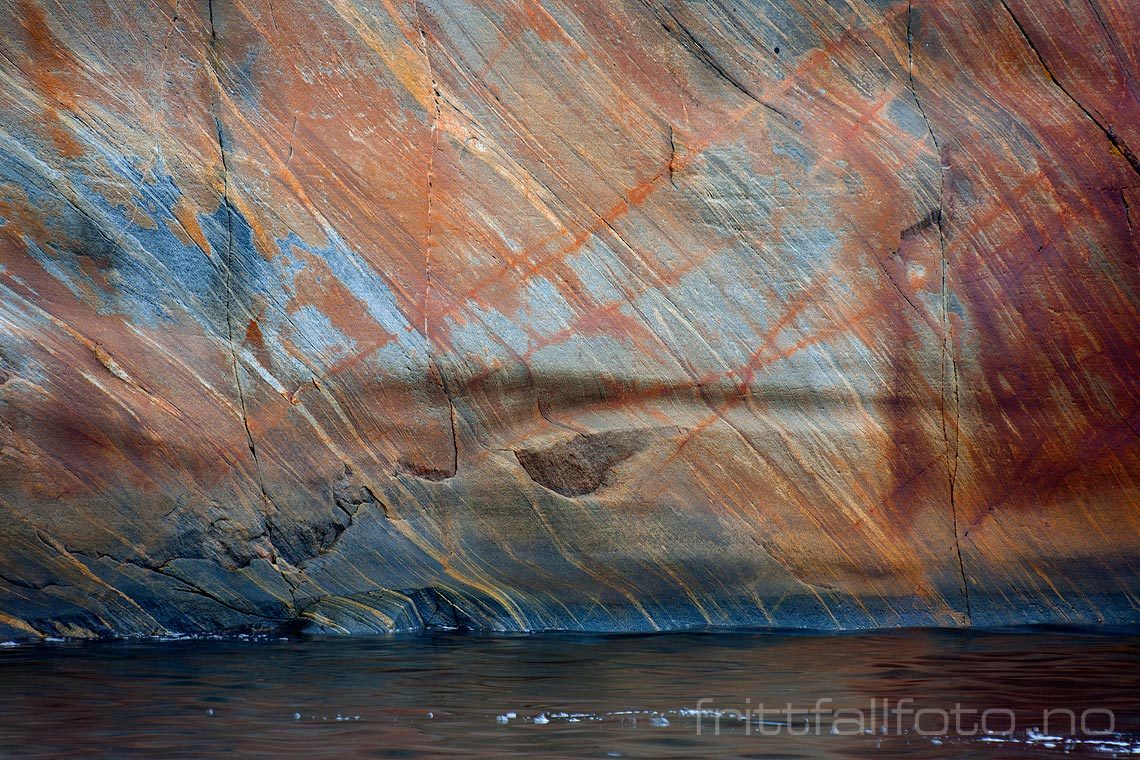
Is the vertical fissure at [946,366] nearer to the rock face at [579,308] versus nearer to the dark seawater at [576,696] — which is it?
the rock face at [579,308]

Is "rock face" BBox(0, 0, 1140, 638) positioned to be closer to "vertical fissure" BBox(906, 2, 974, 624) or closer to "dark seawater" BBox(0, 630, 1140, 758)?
"vertical fissure" BBox(906, 2, 974, 624)

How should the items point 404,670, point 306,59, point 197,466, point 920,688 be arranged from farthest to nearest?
point 306,59
point 197,466
point 404,670
point 920,688

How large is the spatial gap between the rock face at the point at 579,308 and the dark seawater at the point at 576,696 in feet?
1.70

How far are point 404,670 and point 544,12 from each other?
4.18m

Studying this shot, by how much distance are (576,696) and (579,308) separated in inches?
115

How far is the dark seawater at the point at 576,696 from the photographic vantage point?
376 centimetres

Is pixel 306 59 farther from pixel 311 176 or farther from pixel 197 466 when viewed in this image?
pixel 197 466

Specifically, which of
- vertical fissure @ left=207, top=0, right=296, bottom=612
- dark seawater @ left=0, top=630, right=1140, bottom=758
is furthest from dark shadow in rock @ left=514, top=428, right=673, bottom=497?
vertical fissure @ left=207, top=0, right=296, bottom=612

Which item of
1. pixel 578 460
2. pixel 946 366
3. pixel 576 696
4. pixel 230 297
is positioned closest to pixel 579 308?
pixel 578 460

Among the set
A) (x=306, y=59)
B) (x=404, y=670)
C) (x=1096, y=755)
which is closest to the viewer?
(x=1096, y=755)

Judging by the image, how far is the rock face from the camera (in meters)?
6.62

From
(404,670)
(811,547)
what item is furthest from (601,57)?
(404,670)

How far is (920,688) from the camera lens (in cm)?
476

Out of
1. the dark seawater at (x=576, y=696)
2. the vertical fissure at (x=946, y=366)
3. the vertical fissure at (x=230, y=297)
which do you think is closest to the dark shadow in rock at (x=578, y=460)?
the dark seawater at (x=576, y=696)
